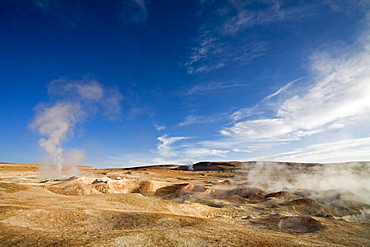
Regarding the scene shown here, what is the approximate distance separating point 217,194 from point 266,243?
16.5m

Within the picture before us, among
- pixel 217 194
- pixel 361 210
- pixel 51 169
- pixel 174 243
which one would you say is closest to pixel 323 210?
pixel 361 210

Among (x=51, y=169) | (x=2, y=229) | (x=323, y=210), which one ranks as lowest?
(x=323, y=210)

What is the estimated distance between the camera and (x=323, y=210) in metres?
14.9

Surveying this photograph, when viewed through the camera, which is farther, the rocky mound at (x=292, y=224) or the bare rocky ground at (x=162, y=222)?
the rocky mound at (x=292, y=224)

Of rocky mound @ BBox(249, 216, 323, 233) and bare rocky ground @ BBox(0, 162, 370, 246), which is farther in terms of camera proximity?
rocky mound @ BBox(249, 216, 323, 233)

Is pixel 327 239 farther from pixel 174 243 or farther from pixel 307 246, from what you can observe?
pixel 174 243

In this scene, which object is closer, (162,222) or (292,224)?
(162,222)

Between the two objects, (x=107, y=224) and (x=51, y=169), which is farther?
(x=51, y=169)

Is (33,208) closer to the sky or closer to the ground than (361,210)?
closer to the sky

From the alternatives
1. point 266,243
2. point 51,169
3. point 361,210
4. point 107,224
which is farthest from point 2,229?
point 51,169

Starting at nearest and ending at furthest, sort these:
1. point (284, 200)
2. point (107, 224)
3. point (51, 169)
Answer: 1. point (107, 224)
2. point (284, 200)
3. point (51, 169)

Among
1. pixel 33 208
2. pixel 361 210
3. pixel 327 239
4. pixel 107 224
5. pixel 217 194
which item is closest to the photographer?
pixel 327 239

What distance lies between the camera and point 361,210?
14789 millimetres

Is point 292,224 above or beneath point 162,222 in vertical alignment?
beneath
